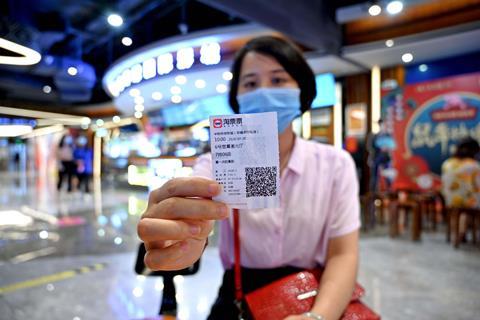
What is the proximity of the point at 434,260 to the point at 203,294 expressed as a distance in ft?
7.15

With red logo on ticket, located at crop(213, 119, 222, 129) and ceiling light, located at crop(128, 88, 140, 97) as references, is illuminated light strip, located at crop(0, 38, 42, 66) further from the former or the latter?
red logo on ticket, located at crop(213, 119, 222, 129)

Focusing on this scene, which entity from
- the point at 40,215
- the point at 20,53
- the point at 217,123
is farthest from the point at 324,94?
the point at 40,215

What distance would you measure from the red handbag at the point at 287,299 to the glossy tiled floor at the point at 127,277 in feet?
1.14

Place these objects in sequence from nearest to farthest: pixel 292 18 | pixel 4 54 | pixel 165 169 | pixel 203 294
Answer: pixel 165 169 → pixel 4 54 → pixel 203 294 → pixel 292 18

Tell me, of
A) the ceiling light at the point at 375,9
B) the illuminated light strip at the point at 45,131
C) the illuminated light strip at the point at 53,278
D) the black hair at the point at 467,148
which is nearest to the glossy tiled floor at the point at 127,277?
the illuminated light strip at the point at 53,278

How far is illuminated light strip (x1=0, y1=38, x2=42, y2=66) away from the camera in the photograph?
2.54ft

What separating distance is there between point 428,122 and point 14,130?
4.91 m

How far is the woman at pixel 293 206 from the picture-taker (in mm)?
767

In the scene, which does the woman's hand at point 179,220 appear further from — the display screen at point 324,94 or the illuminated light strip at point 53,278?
the illuminated light strip at point 53,278

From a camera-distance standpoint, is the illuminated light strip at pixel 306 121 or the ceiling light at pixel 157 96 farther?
the illuminated light strip at pixel 306 121

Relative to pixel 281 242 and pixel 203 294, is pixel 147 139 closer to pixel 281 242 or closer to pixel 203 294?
pixel 281 242

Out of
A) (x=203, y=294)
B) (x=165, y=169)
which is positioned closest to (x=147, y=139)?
(x=165, y=169)

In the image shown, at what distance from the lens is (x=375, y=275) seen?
2676 millimetres

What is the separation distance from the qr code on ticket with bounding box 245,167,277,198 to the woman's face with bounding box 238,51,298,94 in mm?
369
